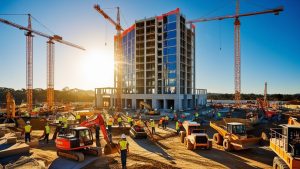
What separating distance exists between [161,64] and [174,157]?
191ft

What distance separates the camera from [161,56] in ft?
238

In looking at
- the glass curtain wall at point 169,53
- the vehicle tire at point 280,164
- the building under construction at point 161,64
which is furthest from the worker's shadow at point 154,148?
the glass curtain wall at point 169,53

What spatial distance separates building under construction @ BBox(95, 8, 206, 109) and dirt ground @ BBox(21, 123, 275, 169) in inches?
1894

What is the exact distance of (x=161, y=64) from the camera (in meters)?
72.1

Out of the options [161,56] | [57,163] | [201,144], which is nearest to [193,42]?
[161,56]

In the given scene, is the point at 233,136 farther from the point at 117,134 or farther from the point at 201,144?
the point at 117,134

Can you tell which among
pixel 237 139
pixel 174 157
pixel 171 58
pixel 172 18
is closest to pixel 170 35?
pixel 172 18

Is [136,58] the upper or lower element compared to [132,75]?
upper

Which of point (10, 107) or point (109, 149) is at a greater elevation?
point (10, 107)

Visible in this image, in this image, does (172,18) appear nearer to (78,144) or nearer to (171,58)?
(171,58)

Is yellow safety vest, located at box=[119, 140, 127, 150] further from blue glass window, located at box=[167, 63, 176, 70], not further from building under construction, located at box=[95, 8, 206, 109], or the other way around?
blue glass window, located at box=[167, 63, 176, 70]

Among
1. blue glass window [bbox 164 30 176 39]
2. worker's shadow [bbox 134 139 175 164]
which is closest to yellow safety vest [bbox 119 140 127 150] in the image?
worker's shadow [bbox 134 139 175 164]

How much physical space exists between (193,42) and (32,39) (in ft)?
182

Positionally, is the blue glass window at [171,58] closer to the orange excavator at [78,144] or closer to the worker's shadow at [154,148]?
the worker's shadow at [154,148]
